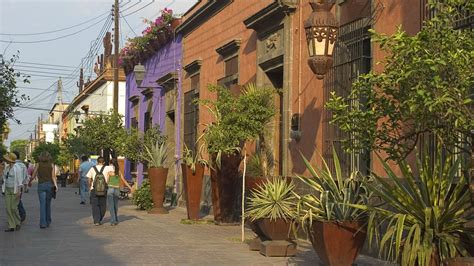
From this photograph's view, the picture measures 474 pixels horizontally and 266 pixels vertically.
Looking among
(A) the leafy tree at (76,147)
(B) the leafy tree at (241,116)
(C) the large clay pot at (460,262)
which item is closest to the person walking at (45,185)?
(B) the leafy tree at (241,116)

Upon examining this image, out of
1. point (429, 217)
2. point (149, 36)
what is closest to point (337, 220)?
point (429, 217)

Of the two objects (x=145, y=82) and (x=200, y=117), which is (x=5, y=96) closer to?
(x=200, y=117)

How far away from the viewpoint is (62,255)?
9539 mm

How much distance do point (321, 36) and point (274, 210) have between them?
2.84 meters

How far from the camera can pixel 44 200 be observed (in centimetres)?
1359

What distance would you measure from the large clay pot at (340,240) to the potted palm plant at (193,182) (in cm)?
813

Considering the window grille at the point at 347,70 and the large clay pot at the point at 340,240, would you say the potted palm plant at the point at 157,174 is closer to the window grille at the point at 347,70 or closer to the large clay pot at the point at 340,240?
the window grille at the point at 347,70

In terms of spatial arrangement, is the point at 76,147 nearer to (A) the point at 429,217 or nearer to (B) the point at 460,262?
(A) the point at 429,217

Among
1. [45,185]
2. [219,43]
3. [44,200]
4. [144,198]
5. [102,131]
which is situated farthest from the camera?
[102,131]

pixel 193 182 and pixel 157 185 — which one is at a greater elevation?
pixel 193 182

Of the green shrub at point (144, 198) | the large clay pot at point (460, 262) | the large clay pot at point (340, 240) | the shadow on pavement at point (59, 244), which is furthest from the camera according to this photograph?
the green shrub at point (144, 198)

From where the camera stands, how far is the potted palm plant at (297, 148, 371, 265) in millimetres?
7371

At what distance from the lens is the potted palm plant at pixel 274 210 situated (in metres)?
9.17

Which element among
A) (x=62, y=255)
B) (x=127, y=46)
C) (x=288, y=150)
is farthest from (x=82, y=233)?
(x=127, y=46)
